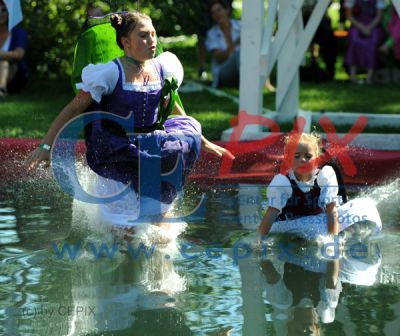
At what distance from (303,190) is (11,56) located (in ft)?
18.9

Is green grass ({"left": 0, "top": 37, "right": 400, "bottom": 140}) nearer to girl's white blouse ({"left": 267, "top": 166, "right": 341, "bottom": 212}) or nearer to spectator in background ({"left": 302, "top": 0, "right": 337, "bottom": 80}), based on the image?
spectator in background ({"left": 302, "top": 0, "right": 337, "bottom": 80})

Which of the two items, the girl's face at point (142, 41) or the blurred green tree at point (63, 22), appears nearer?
the girl's face at point (142, 41)

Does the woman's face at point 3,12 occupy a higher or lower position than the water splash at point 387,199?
lower

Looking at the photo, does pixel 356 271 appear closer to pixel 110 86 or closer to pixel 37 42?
pixel 110 86

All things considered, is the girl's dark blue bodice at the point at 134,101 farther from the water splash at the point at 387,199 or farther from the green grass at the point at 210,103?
the green grass at the point at 210,103

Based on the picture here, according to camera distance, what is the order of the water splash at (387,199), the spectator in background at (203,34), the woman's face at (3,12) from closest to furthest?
the water splash at (387,199)
the woman's face at (3,12)
the spectator in background at (203,34)

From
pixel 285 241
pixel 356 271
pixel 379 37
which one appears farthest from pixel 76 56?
pixel 379 37

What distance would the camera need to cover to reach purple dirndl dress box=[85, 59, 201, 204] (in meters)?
5.00

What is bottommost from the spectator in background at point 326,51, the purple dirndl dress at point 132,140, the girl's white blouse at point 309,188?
the spectator in background at point 326,51

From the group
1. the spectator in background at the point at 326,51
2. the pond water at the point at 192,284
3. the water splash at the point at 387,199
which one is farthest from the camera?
the spectator in background at the point at 326,51

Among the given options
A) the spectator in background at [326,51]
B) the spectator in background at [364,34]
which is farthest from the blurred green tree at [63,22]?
the spectator in background at [364,34]

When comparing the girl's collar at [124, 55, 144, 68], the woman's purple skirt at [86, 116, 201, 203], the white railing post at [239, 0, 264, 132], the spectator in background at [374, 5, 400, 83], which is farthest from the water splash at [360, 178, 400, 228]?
the spectator in background at [374, 5, 400, 83]

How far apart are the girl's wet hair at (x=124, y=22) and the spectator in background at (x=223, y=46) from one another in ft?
19.6

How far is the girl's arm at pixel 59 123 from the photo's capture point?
4832 mm
